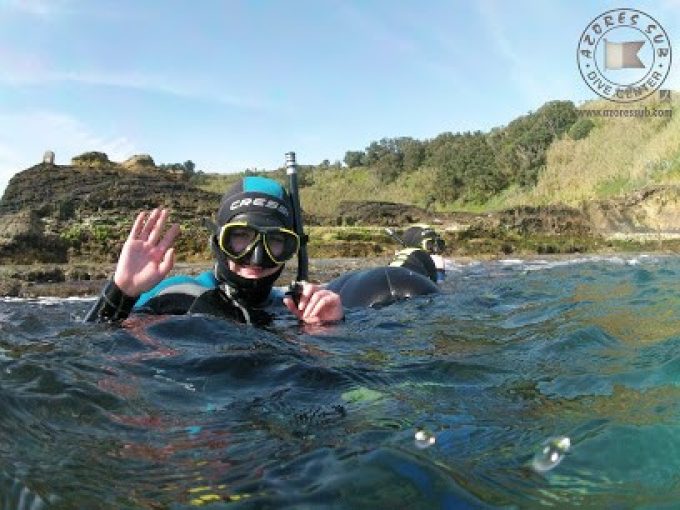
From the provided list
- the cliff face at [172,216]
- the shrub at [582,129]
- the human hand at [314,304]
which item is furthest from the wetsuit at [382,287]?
the shrub at [582,129]

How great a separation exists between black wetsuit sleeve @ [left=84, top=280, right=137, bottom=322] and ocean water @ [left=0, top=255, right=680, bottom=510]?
7 centimetres

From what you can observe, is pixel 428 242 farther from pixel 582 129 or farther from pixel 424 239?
pixel 582 129

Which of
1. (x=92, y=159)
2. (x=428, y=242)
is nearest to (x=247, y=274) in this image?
(x=428, y=242)

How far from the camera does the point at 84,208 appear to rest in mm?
17859

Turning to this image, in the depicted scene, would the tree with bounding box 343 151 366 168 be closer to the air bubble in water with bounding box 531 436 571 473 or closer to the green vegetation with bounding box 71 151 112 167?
the green vegetation with bounding box 71 151 112 167

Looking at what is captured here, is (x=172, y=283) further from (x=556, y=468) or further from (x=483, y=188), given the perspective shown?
(x=483, y=188)

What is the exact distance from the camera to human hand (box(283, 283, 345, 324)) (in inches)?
159

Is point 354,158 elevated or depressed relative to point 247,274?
elevated

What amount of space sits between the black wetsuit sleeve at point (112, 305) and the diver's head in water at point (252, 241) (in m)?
0.80

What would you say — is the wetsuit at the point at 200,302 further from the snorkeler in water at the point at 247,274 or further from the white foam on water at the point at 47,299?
the white foam on water at the point at 47,299

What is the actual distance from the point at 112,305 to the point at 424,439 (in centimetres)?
206

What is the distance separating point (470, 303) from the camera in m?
7.18

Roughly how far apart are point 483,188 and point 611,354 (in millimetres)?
35949

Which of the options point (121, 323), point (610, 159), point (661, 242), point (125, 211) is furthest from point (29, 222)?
point (610, 159)
